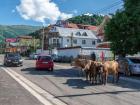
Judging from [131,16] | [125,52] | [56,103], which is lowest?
[56,103]

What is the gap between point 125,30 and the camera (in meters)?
38.8

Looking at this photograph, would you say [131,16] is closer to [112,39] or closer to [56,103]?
[112,39]

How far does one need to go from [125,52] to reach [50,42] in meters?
85.2

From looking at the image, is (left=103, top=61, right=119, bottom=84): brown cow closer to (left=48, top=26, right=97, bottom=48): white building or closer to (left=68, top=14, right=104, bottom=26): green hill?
(left=48, top=26, right=97, bottom=48): white building

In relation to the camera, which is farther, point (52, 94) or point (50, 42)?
point (50, 42)

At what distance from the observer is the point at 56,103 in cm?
1489

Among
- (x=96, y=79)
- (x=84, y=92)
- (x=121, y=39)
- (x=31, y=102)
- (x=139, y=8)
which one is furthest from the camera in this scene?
(x=121, y=39)

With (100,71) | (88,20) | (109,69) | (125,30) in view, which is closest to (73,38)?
(88,20)

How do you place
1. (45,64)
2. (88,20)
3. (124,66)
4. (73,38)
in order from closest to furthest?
(124,66), (45,64), (73,38), (88,20)

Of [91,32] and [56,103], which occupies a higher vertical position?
[91,32]

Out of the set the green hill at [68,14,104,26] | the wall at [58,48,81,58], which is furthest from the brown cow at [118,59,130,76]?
the green hill at [68,14,104,26]

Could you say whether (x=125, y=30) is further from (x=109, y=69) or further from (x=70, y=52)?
(x=70, y=52)

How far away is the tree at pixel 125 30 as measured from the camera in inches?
1476

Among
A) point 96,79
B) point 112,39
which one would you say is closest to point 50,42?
point 112,39
